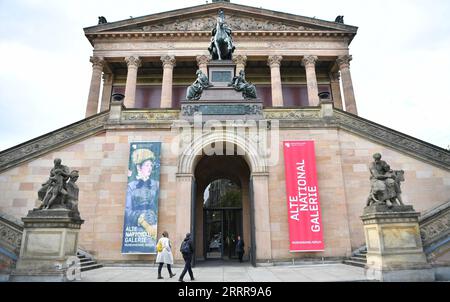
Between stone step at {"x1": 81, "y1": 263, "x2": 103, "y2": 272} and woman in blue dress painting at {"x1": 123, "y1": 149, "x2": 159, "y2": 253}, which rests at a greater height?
woman in blue dress painting at {"x1": 123, "y1": 149, "x2": 159, "y2": 253}

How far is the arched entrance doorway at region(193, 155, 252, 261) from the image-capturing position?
17.0 m

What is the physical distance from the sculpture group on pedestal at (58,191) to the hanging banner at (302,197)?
333 inches

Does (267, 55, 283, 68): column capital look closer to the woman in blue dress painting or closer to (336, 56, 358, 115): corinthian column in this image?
(336, 56, 358, 115): corinthian column

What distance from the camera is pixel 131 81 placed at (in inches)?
1109

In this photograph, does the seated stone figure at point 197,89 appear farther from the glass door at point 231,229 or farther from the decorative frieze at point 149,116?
the glass door at point 231,229

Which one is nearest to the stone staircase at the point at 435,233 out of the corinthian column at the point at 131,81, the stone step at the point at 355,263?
the stone step at the point at 355,263

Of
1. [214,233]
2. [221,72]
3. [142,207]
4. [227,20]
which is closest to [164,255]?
[142,207]

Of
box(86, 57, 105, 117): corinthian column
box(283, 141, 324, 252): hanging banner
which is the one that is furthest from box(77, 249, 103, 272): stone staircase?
box(86, 57, 105, 117): corinthian column

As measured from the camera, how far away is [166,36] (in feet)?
98.6

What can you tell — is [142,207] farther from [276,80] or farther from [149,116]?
[276,80]

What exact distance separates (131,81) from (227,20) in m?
11.7

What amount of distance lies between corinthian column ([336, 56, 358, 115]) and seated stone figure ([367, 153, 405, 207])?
64.4ft

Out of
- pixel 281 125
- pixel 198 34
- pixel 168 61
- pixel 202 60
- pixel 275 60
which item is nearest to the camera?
pixel 281 125
